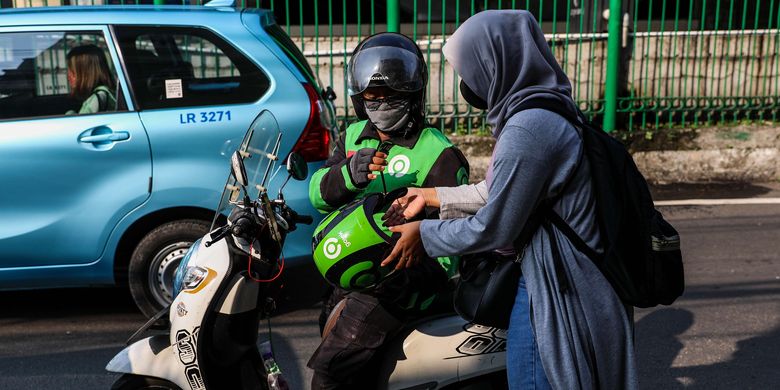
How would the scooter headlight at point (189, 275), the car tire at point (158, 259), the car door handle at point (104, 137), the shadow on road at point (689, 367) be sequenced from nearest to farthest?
1. the scooter headlight at point (189, 275)
2. the shadow on road at point (689, 367)
3. the car door handle at point (104, 137)
4. the car tire at point (158, 259)

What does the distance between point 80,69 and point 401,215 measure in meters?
2.90

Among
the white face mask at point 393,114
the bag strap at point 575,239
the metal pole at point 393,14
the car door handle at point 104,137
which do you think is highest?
the metal pole at point 393,14

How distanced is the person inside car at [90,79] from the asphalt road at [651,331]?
1182mm

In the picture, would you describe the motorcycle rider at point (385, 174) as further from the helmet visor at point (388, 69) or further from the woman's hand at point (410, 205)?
the woman's hand at point (410, 205)

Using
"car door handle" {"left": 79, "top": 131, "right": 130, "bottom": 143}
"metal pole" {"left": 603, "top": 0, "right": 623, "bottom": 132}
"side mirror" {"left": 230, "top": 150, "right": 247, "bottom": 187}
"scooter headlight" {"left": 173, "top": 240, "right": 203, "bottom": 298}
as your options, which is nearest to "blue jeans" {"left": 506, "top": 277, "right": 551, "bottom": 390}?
"side mirror" {"left": 230, "top": 150, "right": 247, "bottom": 187}

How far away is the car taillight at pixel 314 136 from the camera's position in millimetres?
4699

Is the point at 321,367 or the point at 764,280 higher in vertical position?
the point at 321,367

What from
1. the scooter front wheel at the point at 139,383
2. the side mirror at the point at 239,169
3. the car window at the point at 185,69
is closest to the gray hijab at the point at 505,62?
the side mirror at the point at 239,169

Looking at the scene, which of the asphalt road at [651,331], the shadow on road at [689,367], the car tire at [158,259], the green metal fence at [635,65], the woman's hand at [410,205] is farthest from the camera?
the green metal fence at [635,65]

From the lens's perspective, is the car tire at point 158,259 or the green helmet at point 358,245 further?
the car tire at point 158,259

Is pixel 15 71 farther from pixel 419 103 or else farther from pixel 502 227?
pixel 502 227

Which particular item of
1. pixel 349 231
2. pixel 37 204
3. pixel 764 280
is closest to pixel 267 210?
pixel 349 231

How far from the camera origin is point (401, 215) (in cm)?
253

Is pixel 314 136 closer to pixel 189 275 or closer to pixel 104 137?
pixel 104 137
